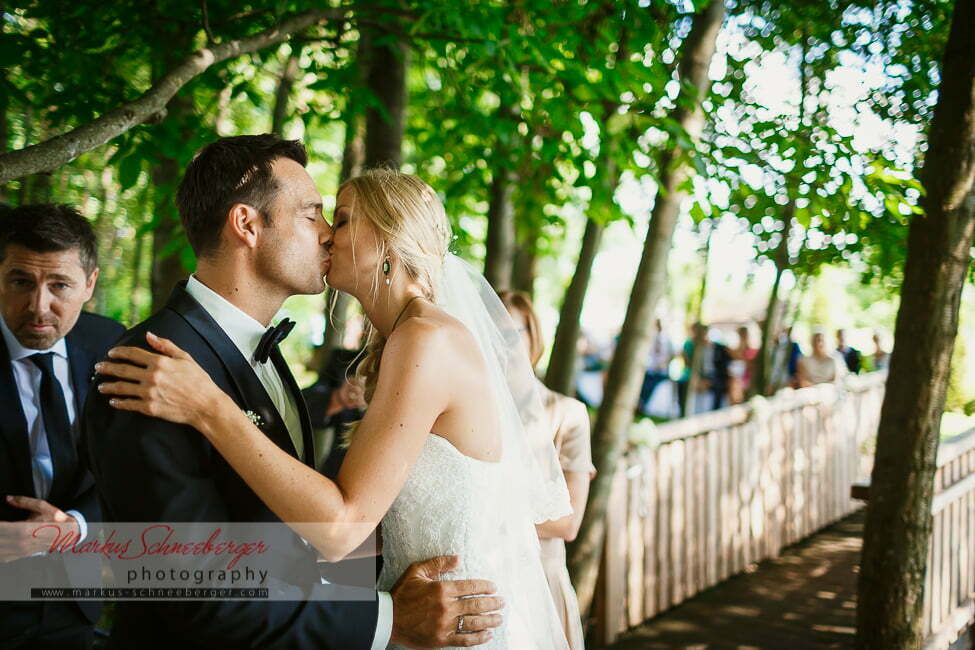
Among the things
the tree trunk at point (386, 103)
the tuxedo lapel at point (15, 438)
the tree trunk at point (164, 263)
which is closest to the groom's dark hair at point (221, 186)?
the tuxedo lapel at point (15, 438)

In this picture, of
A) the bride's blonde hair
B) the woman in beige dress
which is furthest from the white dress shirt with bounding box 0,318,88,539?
the woman in beige dress

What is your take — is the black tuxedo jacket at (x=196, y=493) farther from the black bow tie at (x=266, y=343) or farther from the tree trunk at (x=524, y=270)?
the tree trunk at (x=524, y=270)

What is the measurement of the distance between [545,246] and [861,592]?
8087 millimetres

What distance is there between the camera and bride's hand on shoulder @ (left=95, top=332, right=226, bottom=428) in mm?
1758

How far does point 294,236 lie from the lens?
7.54ft

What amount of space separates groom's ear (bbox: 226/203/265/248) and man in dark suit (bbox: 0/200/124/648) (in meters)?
A: 1.08

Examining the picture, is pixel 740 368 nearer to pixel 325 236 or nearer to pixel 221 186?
pixel 325 236

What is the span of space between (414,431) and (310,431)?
0.37 meters

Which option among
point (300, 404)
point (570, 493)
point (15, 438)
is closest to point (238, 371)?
point (300, 404)

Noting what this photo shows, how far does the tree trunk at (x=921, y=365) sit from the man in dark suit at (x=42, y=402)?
340cm

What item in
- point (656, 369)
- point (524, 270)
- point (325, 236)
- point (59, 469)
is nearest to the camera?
point (325, 236)

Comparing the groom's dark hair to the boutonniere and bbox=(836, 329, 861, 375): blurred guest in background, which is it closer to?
the boutonniere

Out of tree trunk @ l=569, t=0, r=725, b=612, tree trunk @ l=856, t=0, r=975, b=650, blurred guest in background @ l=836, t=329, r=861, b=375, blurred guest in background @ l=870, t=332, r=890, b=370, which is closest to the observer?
tree trunk @ l=856, t=0, r=975, b=650

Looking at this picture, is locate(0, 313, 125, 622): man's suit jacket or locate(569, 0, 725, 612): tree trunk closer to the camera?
locate(0, 313, 125, 622): man's suit jacket
